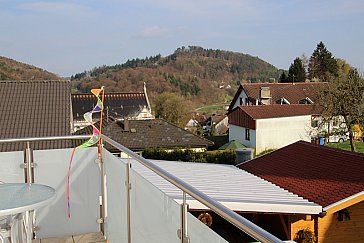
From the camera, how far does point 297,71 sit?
4484 centimetres

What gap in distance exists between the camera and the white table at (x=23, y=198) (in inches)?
85.2

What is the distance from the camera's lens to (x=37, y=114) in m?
14.9

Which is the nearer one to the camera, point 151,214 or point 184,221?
point 184,221

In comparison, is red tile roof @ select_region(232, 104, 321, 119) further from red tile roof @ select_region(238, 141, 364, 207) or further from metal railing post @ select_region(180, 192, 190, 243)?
metal railing post @ select_region(180, 192, 190, 243)

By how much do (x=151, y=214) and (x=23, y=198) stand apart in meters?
0.78

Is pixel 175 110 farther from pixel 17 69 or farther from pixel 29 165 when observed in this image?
pixel 29 165

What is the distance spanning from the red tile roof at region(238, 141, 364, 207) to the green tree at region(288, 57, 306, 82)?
33.2m

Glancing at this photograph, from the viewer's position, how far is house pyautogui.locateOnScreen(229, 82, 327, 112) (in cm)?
3381

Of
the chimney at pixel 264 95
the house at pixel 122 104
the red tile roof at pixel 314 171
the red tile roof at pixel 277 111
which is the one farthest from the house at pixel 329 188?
the house at pixel 122 104

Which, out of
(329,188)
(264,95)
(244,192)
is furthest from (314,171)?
(264,95)

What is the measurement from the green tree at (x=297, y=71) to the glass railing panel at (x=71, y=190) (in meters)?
42.3

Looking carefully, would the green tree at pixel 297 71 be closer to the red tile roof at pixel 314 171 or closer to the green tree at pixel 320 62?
the green tree at pixel 320 62

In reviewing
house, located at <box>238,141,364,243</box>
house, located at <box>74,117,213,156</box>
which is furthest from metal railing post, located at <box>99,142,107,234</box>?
house, located at <box>74,117,213,156</box>

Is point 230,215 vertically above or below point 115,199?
above
